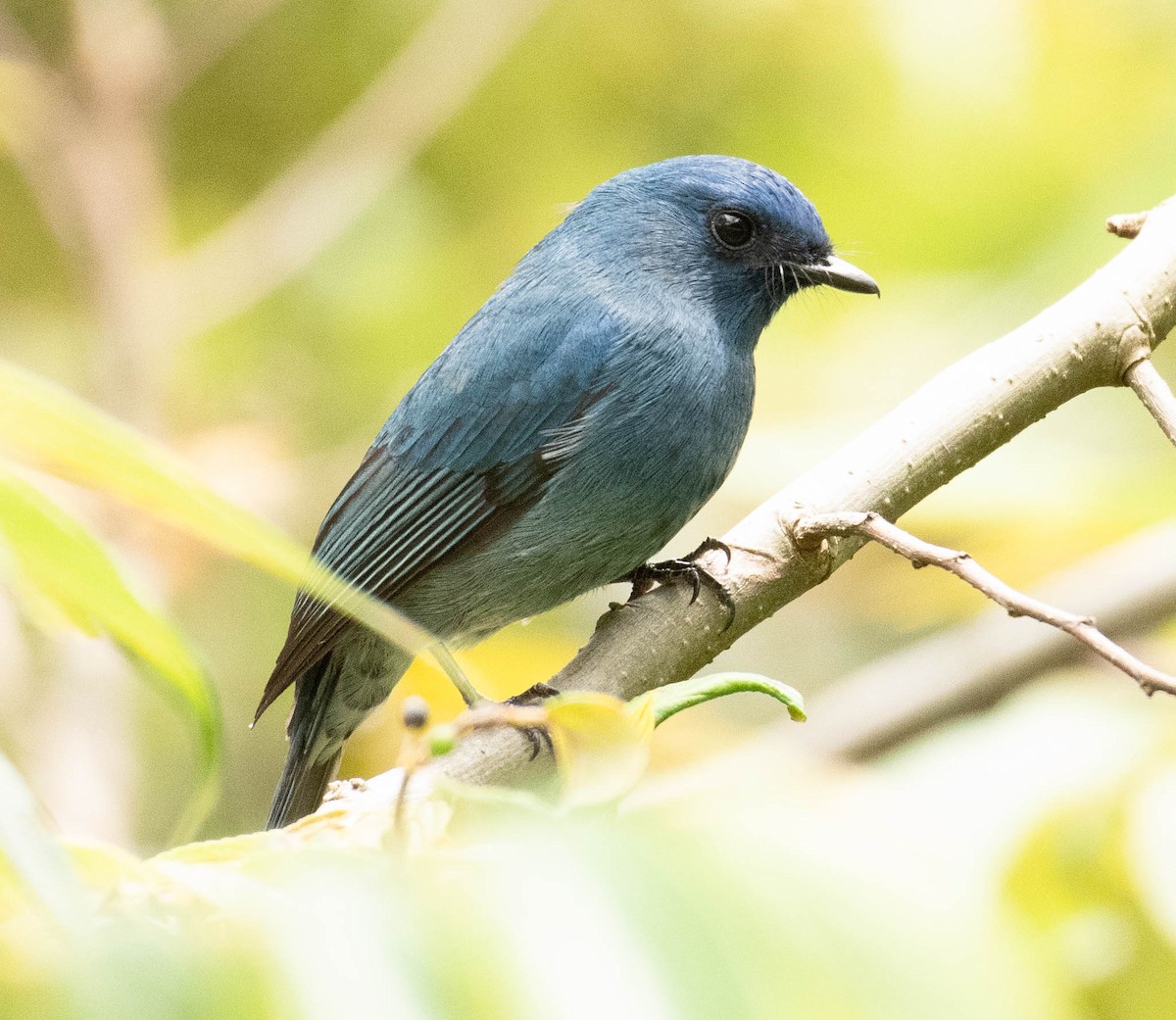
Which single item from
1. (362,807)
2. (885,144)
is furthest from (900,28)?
(362,807)

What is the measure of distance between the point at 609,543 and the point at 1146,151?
2.84m

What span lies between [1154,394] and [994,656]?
4.72 ft

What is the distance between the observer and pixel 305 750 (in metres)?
4.08

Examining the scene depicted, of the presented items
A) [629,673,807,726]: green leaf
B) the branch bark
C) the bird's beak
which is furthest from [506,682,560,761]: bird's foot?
the bird's beak

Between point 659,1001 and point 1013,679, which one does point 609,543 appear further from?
point 659,1001

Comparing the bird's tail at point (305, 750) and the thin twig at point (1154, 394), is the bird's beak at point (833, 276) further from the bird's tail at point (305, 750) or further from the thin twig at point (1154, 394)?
the bird's tail at point (305, 750)

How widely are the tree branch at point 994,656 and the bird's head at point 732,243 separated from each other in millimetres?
980

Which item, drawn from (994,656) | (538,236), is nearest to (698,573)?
(994,656)

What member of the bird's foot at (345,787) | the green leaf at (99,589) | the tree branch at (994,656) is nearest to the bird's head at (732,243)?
the tree branch at (994,656)

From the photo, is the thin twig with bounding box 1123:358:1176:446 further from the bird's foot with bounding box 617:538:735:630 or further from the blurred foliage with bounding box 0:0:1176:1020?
the bird's foot with bounding box 617:538:735:630

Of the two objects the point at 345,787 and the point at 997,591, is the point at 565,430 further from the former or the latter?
the point at 997,591

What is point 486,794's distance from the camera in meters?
1.20

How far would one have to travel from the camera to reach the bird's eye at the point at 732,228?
4.02 meters

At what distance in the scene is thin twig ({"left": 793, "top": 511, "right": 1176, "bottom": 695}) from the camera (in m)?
1.75
